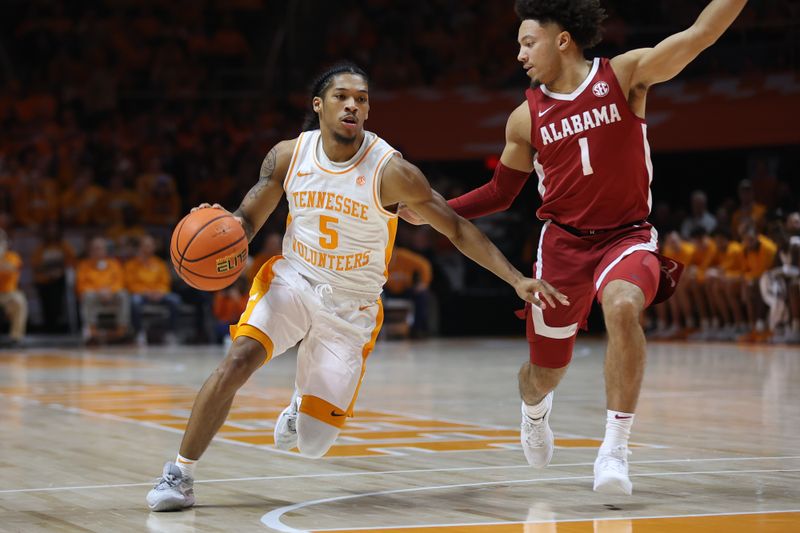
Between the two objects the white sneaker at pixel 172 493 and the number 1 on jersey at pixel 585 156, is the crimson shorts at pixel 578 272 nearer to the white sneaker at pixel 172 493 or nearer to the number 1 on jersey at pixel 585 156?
the number 1 on jersey at pixel 585 156

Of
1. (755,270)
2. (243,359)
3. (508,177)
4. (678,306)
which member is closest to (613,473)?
(243,359)

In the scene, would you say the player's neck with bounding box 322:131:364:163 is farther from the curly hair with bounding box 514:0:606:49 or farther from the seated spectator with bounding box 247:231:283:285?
the seated spectator with bounding box 247:231:283:285

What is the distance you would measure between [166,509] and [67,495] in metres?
0.74

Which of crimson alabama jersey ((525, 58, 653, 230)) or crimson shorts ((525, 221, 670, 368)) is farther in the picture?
crimson alabama jersey ((525, 58, 653, 230))

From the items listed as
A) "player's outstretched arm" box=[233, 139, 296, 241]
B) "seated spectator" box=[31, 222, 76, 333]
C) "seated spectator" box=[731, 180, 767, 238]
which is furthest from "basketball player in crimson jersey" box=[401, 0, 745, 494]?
"seated spectator" box=[31, 222, 76, 333]

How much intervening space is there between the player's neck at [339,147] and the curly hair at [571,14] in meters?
0.97

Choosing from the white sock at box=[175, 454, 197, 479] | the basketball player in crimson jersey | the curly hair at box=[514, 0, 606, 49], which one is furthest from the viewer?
the curly hair at box=[514, 0, 606, 49]

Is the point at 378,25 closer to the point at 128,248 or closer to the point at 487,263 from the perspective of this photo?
the point at 128,248

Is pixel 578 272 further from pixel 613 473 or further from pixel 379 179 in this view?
pixel 613 473

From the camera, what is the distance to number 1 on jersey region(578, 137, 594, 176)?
19.3 feet

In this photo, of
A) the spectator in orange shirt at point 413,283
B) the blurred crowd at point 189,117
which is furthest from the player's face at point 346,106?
the spectator in orange shirt at point 413,283

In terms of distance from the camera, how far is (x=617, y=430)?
537 centimetres

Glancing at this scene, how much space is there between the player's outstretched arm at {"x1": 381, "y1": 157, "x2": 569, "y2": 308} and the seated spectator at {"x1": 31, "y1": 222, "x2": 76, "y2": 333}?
535 inches

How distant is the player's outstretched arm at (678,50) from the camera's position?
18.0 ft
